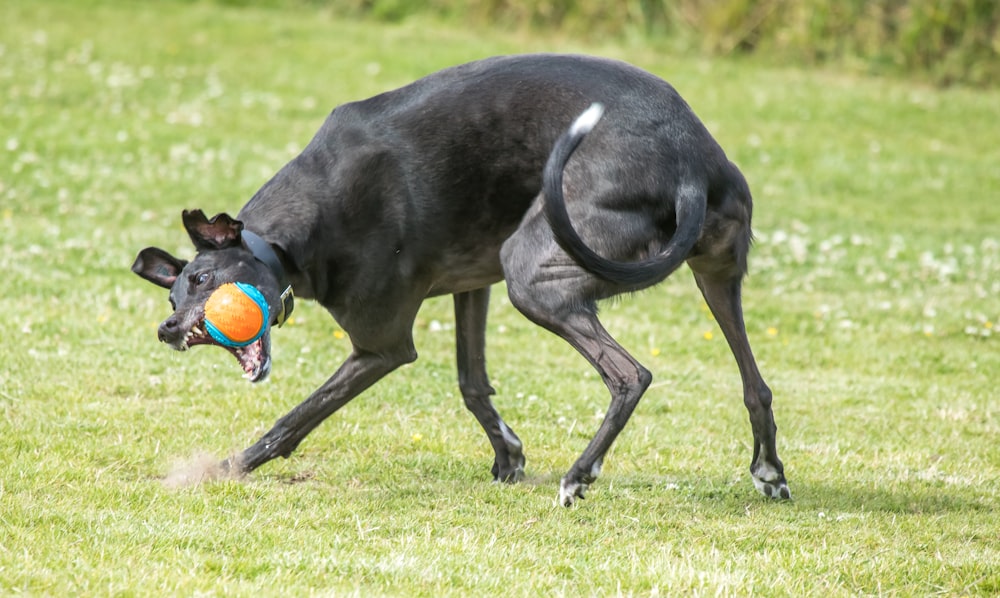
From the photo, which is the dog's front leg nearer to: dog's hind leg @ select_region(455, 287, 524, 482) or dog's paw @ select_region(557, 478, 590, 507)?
dog's hind leg @ select_region(455, 287, 524, 482)

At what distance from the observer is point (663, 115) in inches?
207

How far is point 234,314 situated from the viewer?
5.09 metres

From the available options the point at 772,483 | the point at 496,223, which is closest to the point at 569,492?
the point at 772,483

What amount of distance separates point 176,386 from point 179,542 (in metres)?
2.54

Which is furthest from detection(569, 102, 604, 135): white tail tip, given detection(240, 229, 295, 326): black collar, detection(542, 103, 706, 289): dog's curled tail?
detection(240, 229, 295, 326): black collar

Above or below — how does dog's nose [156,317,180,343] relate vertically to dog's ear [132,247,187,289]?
below

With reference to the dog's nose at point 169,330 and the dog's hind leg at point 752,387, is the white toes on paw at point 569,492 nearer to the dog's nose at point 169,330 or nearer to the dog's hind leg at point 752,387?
the dog's hind leg at point 752,387

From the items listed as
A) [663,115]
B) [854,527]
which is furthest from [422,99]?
[854,527]

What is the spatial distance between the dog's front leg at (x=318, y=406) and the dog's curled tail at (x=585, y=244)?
3.86 feet

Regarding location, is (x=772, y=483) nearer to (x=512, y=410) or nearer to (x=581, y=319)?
(x=581, y=319)

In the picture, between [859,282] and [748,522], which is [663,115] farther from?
[859,282]

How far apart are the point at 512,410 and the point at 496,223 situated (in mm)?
1697

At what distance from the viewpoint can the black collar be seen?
17.3 feet

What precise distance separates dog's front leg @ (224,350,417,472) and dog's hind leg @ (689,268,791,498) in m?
1.35
